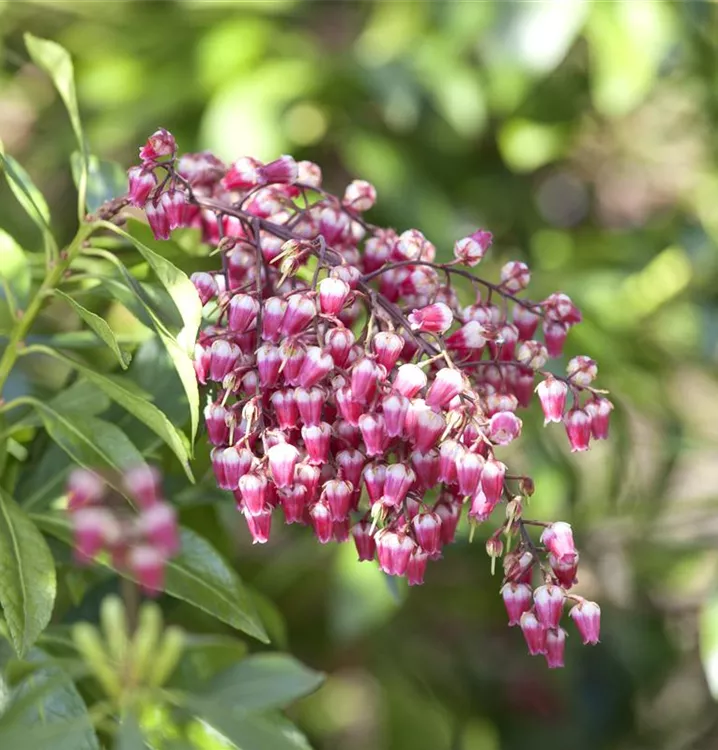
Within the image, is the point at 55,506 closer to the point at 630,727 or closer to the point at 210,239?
the point at 210,239

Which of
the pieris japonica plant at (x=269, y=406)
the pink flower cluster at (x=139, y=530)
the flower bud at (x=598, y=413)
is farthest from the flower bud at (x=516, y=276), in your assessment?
the pink flower cluster at (x=139, y=530)

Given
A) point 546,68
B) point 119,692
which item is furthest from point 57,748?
point 546,68

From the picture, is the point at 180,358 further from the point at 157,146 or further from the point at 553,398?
the point at 553,398

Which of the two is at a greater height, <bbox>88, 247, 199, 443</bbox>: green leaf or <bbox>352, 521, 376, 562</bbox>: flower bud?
<bbox>88, 247, 199, 443</bbox>: green leaf

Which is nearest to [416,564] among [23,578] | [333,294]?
[333,294]

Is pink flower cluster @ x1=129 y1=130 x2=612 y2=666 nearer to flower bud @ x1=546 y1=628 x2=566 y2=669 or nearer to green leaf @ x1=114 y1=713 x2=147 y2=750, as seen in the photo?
flower bud @ x1=546 y1=628 x2=566 y2=669

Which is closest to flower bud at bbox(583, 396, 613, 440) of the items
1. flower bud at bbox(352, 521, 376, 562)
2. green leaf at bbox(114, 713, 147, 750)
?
flower bud at bbox(352, 521, 376, 562)

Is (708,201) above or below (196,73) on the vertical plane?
A: below
